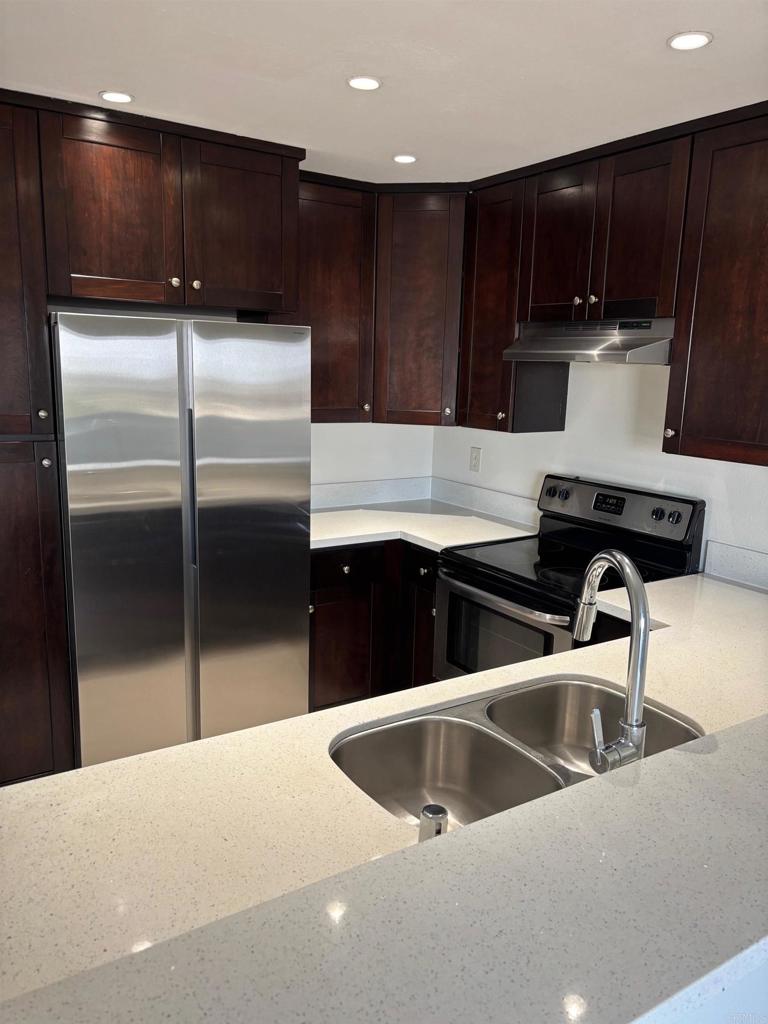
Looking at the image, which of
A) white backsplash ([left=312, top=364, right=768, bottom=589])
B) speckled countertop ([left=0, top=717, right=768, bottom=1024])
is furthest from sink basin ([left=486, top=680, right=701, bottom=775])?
white backsplash ([left=312, top=364, right=768, bottom=589])

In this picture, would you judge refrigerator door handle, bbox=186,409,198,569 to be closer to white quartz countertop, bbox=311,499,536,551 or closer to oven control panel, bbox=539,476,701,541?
white quartz countertop, bbox=311,499,536,551

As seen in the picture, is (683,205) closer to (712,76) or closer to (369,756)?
(712,76)

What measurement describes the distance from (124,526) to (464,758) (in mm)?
1418

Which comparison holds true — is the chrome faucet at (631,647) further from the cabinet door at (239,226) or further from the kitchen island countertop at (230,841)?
the cabinet door at (239,226)

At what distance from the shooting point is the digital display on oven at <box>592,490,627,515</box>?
2900 mm

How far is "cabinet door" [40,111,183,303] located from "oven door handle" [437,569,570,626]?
1.43m

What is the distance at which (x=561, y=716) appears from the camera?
68.7 inches

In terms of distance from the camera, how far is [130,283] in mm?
2539

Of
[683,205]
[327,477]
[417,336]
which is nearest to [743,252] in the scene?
[683,205]

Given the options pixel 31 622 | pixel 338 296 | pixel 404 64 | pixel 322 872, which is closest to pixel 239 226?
pixel 338 296

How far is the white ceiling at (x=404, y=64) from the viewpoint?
1.65m

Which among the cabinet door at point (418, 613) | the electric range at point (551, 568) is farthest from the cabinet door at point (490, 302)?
the cabinet door at point (418, 613)

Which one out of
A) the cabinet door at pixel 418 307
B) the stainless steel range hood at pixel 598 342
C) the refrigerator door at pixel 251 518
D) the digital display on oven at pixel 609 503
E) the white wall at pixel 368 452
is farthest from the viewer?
the white wall at pixel 368 452

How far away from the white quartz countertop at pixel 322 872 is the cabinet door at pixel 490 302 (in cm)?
183
